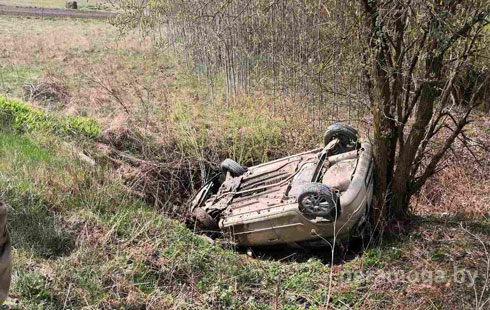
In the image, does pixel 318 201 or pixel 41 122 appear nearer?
pixel 318 201

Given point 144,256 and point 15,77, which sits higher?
point 15,77

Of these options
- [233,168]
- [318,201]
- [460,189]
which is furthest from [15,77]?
[460,189]

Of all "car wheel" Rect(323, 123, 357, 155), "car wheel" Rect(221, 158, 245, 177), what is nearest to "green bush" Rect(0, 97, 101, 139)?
"car wheel" Rect(221, 158, 245, 177)

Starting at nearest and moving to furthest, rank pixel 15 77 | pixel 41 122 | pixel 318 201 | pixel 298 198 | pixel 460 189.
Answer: pixel 318 201, pixel 298 198, pixel 460 189, pixel 41 122, pixel 15 77

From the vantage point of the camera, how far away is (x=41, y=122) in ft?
30.8

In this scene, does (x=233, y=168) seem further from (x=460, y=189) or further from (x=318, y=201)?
(x=460, y=189)

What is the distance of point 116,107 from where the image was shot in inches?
443

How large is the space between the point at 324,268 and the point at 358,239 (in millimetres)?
770

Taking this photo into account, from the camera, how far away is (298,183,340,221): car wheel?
222 inches

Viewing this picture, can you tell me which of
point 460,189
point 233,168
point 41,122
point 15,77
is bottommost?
point 460,189

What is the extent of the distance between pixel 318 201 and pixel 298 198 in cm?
26

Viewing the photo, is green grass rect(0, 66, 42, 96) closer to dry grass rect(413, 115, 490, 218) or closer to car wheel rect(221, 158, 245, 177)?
car wheel rect(221, 158, 245, 177)

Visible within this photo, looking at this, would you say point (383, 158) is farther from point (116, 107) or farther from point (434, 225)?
point (116, 107)

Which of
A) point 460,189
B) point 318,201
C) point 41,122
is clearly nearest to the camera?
point 318,201
